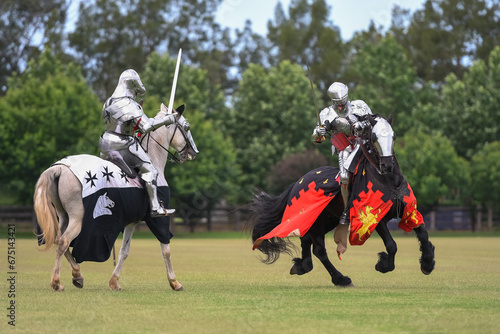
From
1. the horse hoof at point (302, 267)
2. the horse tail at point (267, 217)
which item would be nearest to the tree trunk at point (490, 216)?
the horse tail at point (267, 217)

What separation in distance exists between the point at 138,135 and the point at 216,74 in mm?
56827

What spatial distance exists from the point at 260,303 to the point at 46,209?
130 inches

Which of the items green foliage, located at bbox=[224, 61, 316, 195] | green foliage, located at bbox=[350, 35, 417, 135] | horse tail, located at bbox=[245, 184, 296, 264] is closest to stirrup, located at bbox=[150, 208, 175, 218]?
horse tail, located at bbox=[245, 184, 296, 264]

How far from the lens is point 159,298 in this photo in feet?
36.1

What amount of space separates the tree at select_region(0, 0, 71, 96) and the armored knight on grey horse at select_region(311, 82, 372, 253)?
43.3 m

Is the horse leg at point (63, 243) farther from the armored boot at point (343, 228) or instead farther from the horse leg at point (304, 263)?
the armored boot at point (343, 228)

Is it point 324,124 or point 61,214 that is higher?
point 324,124

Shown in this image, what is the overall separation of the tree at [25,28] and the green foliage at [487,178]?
27.0 m

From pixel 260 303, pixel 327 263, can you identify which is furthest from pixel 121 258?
pixel 327 263

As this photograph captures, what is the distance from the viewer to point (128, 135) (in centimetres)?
1248

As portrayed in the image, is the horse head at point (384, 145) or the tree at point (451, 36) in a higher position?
the tree at point (451, 36)

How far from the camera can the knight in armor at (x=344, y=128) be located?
12.7 m

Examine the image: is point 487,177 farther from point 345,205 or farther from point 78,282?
point 78,282

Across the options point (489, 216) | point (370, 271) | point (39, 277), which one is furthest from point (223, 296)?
point (489, 216)
